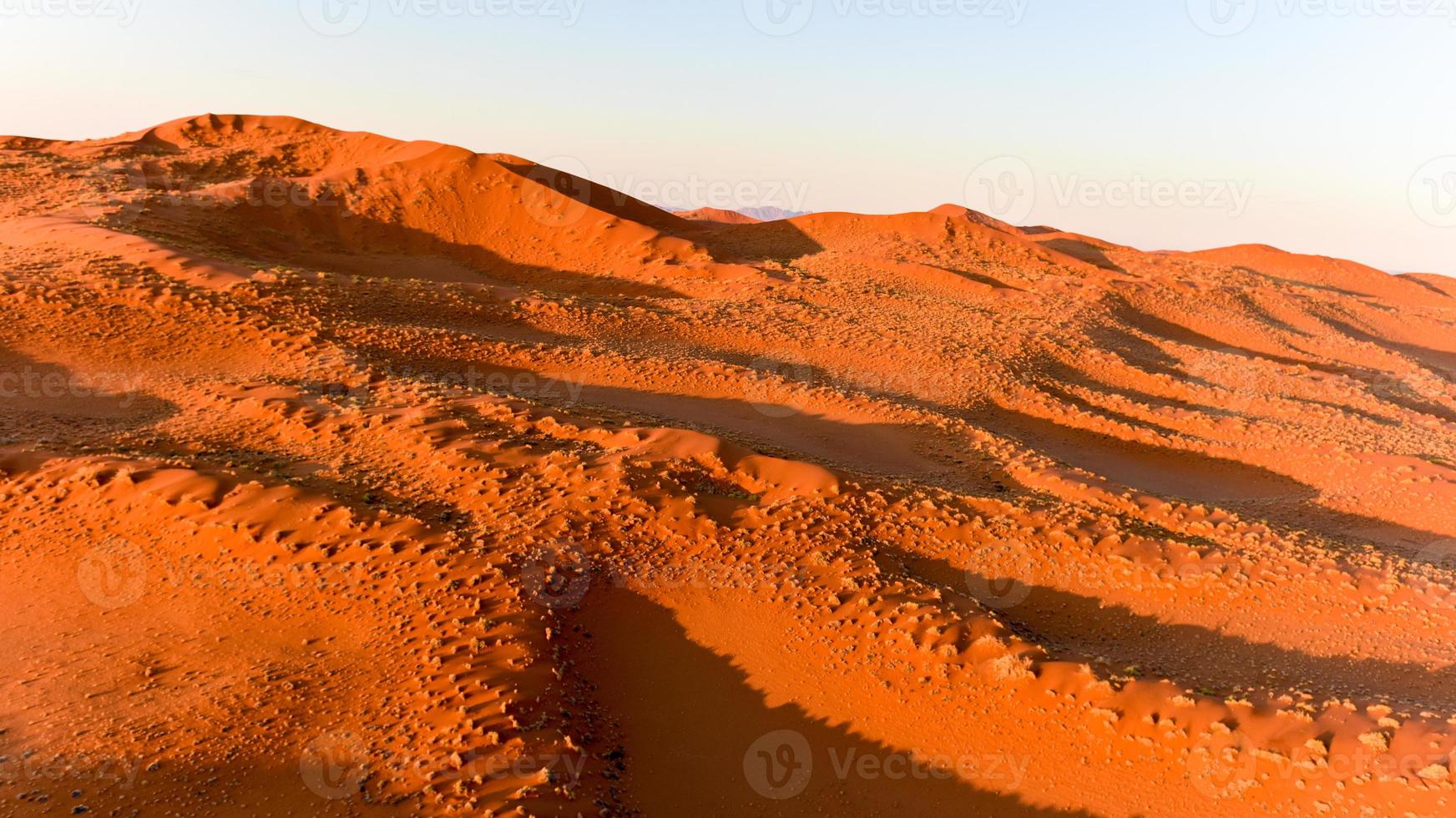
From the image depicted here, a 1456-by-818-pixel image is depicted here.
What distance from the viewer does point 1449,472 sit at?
40.6ft

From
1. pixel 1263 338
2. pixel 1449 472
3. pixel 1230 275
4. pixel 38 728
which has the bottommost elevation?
pixel 38 728

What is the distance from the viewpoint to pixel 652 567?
731 centimetres

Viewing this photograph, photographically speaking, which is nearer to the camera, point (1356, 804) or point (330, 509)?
point (1356, 804)

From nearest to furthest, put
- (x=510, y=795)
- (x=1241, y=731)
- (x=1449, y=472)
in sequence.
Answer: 1. (x=510, y=795)
2. (x=1241, y=731)
3. (x=1449, y=472)

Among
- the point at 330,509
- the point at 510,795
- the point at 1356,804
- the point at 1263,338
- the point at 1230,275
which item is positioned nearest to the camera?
the point at 510,795

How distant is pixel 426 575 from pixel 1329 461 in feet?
44.8

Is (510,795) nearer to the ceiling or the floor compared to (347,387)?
nearer to the floor

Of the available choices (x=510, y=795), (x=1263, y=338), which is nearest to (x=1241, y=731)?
(x=510, y=795)

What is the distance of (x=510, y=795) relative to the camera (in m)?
4.76

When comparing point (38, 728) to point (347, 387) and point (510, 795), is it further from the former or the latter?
point (347, 387)

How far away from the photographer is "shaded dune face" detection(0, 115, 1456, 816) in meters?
5.37

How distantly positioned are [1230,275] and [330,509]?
110 ft

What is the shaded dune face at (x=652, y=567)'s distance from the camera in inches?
211

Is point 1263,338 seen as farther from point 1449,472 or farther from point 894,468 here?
point 894,468
